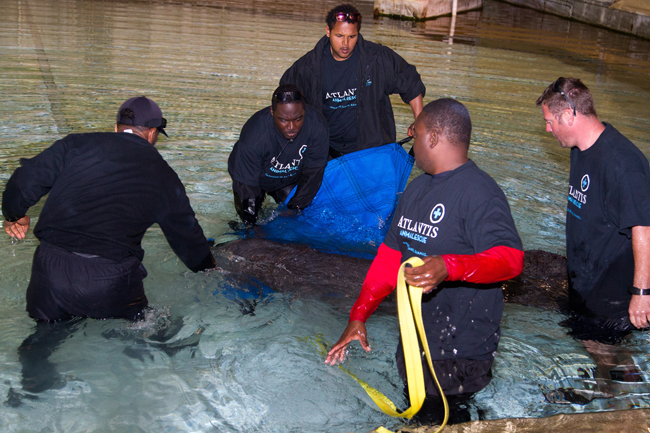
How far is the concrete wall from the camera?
22203 mm

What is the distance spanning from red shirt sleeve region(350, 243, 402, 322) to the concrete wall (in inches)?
921

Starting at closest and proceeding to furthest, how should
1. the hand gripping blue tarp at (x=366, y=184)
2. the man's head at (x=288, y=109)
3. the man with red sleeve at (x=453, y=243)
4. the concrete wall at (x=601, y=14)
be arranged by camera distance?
the man with red sleeve at (x=453, y=243) → the man's head at (x=288, y=109) → the hand gripping blue tarp at (x=366, y=184) → the concrete wall at (x=601, y=14)

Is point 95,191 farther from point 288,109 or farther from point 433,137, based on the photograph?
point 288,109

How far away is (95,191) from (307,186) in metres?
2.86

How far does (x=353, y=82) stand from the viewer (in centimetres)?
579

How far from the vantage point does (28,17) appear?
17219 mm

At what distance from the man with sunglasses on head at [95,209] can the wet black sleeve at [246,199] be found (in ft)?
6.20

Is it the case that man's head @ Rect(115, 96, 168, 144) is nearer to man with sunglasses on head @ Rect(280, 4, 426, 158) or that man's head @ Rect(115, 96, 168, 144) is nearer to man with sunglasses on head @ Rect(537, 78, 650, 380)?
man with sunglasses on head @ Rect(537, 78, 650, 380)

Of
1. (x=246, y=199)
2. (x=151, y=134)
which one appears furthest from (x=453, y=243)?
(x=246, y=199)

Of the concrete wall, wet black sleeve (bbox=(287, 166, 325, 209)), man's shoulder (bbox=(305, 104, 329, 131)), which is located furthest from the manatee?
the concrete wall

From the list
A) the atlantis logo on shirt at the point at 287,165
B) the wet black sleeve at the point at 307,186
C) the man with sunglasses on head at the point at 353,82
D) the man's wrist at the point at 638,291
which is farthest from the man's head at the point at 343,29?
the man's wrist at the point at 638,291

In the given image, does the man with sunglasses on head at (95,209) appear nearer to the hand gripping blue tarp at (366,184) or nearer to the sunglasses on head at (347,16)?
the sunglasses on head at (347,16)

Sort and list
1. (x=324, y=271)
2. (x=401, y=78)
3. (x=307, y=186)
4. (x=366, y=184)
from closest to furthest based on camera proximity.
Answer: (x=324, y=271) → (x=307, y=186) → (x=401, y=78) → (x=366, y=184)

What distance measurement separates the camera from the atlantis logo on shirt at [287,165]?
536 cm
